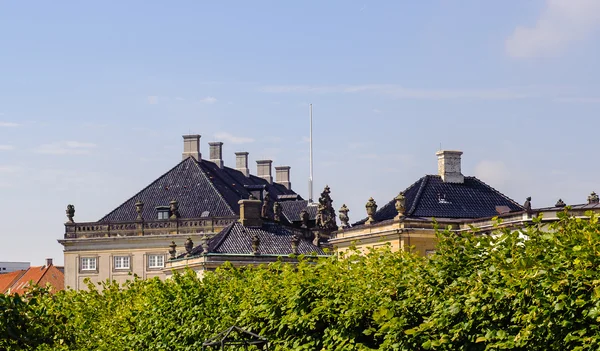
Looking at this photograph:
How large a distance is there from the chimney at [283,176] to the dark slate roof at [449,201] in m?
53.9

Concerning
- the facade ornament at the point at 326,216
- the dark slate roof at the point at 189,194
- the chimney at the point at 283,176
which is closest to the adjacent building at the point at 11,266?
the chimney at the point at 283,176

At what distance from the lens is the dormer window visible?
102 m

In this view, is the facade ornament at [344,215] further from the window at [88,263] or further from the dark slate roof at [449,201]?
the window at [88,263]

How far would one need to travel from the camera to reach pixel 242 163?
126 metres

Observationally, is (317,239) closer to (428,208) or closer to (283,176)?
(428,208)

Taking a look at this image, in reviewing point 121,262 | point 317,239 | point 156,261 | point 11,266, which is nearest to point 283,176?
point 121,262

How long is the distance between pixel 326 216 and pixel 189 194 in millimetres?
11273

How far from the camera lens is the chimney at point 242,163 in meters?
126

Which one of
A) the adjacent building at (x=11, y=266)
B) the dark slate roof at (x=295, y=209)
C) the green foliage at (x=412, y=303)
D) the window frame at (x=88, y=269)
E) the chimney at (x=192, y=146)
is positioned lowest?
the green foliage at (x=412, y=303)

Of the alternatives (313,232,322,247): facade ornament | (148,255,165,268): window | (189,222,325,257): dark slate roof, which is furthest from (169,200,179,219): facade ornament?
(189,222,325,257): dark slate roof

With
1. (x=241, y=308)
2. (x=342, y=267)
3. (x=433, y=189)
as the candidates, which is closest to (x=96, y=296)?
(x=241, y=308)

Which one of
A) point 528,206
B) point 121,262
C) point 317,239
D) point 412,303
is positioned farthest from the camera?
point 121,262

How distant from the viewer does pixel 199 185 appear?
105562mm

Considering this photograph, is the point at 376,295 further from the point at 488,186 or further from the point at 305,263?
the point at 488,186
